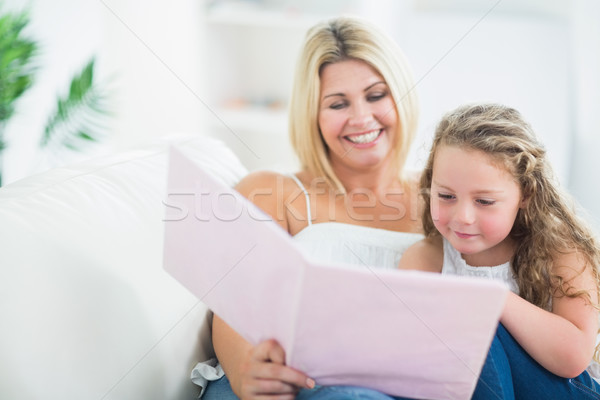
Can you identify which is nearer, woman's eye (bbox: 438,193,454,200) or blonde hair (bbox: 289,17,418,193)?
woman's eye (bbox: 438,193,454,200)

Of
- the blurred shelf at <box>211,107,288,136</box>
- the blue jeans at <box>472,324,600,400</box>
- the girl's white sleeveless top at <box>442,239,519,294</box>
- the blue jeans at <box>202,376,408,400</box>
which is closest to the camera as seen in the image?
the blue jeans at <box>202,376,408,400</box>

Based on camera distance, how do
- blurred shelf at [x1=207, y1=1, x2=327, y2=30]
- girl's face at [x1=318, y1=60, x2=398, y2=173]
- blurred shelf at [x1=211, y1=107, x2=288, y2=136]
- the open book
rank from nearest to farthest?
the open book < girl's face at [x1=318, y1=60, x2=398, y2=173] < blurred shelf at [x1=207, y1=1, x2=327, y2=30] < blurred shelf at [x1=211, y1=107, x2=288, y2=136]

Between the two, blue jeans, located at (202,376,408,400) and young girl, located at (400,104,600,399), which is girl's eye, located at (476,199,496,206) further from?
blue jeans, located at (202,376,408,400)

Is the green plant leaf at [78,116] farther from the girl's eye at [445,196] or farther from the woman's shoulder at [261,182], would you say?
the girl's eye at [445,196]

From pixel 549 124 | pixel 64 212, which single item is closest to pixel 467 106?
pixel 64 212

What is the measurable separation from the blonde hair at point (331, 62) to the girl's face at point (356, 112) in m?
0.02

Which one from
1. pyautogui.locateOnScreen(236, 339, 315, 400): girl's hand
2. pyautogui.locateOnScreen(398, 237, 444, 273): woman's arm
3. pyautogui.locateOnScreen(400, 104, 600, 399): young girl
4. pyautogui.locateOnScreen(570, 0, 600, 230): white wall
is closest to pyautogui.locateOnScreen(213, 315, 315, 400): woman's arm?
pyautogui.locateOnScreen(236, 339, 315, 400): girl's hand

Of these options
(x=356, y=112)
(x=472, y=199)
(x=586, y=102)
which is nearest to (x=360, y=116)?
(x=356, y=112)

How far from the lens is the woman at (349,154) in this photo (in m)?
1.34

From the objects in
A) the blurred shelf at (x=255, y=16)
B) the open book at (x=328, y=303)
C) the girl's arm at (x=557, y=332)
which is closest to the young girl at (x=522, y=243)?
the girl's arm at (x=557, y=332)

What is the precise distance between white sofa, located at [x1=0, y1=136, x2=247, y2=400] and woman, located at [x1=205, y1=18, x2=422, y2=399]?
29 centimetres

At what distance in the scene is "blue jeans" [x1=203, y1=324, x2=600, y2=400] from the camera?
96cm

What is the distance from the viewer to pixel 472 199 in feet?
3.49

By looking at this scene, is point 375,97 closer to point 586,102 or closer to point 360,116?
point 360,116
